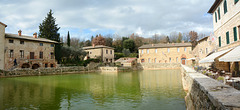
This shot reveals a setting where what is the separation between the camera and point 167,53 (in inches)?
1581

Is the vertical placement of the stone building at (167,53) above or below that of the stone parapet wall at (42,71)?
above

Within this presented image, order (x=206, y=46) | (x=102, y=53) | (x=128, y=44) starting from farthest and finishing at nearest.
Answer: (x=128, y=44) < (x=102, y=53) < (x=206, y=46)

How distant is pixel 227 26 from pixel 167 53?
28943mm

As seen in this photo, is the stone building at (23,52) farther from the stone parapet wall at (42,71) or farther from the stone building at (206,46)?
the stone building at (206,46)

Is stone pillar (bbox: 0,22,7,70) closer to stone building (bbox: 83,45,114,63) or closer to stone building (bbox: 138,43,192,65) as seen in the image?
stone building (bbox: 83,45,114,63)

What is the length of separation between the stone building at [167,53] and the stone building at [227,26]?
24680mm

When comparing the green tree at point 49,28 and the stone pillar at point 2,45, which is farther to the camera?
the green tree at point 49,28

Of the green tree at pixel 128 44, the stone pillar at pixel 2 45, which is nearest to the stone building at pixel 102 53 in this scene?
the green tree at pixel 128 44

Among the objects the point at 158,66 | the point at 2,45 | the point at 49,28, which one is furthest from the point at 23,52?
the point at 158,66

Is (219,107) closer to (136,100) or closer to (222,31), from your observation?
(136,100)

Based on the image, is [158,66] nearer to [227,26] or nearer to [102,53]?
[102,53]

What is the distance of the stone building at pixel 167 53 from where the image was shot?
38406 mm

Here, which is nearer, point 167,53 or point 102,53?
point 102,53

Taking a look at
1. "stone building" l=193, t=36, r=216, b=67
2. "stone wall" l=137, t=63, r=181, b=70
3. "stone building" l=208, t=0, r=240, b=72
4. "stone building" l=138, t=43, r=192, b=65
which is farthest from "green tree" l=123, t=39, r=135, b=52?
"stone building" l=208, t=0, r=240, b=72
